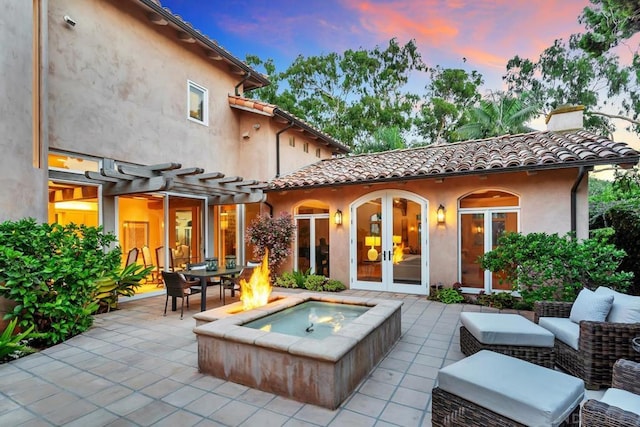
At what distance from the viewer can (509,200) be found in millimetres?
8141

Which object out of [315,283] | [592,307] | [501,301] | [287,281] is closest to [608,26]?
[501,301]

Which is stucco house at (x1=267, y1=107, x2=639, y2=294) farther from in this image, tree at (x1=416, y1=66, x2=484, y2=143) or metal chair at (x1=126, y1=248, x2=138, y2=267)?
tree at (x1=416, y1=66, x2=484, y2=143)

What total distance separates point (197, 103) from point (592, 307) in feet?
35.0

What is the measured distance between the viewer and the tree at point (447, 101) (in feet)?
72.0

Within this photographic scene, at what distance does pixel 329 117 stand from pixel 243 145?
454 inches

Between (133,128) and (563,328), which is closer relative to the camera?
(563,328)

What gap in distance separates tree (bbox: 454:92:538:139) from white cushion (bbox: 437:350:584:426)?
16307 millimetres

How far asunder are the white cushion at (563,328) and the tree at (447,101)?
19.2 m

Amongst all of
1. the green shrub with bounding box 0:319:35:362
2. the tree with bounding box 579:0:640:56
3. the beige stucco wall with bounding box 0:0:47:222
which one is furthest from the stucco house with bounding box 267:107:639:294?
the green shrub with bounding box 0:319:35:362

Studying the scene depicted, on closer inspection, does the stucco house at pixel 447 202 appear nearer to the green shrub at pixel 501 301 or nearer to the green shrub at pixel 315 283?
the green shrub at pixel 315 283

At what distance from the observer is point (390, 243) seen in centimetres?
929

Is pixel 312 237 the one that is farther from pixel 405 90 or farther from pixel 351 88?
pixel 405 90

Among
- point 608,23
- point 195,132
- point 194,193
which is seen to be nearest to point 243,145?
point 195,132

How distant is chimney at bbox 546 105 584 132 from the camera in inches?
370
